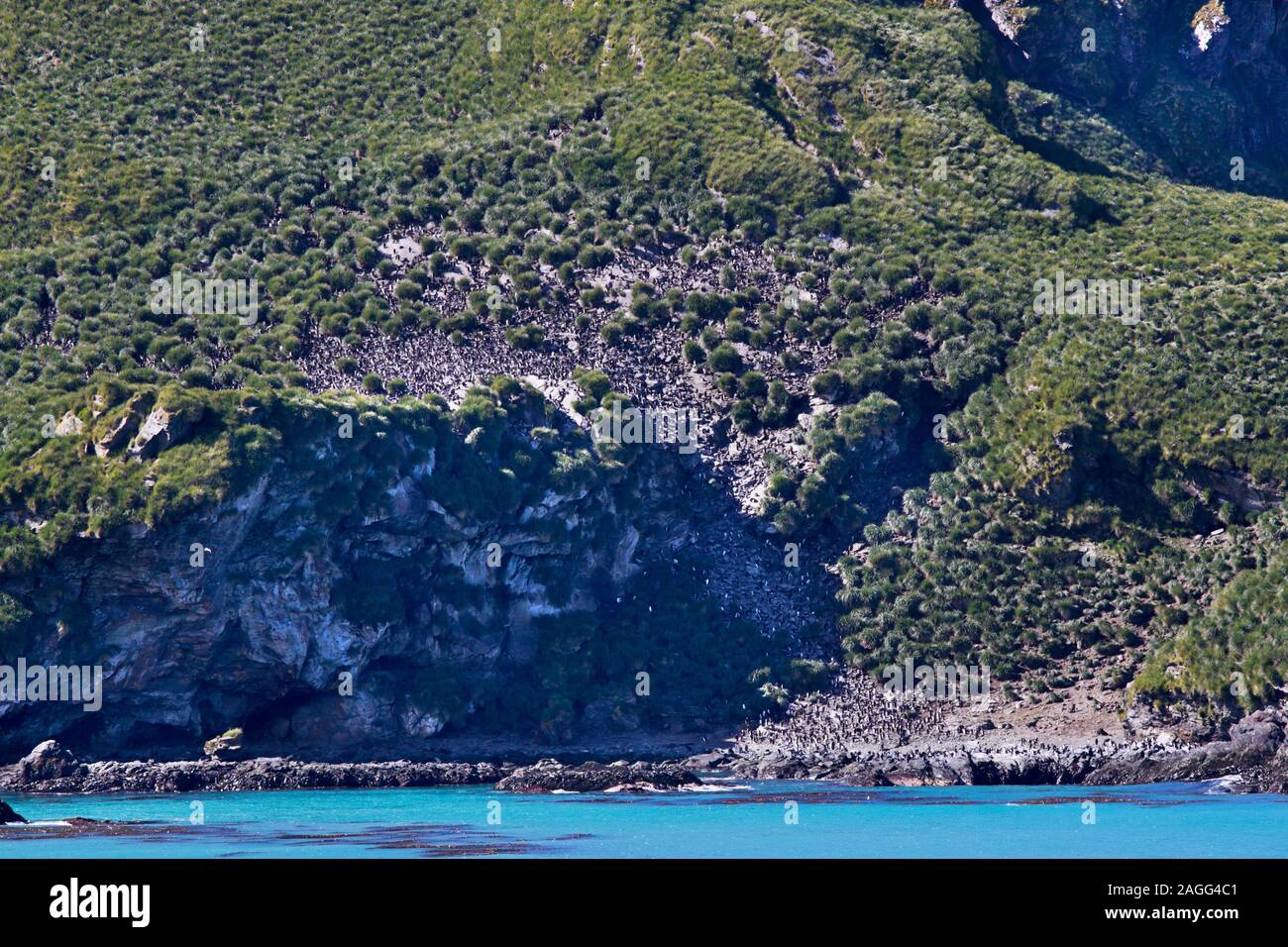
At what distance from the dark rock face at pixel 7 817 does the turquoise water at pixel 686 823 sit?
3.80 feet

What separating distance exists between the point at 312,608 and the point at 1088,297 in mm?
38552

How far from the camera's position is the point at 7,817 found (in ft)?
169

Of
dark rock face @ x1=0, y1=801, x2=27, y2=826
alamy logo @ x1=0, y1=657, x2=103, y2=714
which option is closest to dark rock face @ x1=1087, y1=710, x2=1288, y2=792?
dark rock face @ x1=0, y1=801, x2=27, y2=826

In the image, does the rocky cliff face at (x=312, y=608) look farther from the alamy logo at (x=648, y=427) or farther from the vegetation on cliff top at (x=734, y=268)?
the alamy logo at (x=648, y=427)

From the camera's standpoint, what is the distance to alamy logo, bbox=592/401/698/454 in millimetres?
79938

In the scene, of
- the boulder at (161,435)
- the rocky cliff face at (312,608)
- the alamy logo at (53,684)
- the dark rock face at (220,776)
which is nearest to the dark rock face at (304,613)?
the rocky cliff face at (312,608)

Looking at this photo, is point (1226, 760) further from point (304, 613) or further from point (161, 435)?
point (161, 435)

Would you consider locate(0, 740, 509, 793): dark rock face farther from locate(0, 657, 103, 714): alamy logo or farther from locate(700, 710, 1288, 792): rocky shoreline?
locate(700, 710, 1288, 792): rocky shoreline

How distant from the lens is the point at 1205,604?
233 ft

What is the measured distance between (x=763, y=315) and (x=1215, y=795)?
36322mm

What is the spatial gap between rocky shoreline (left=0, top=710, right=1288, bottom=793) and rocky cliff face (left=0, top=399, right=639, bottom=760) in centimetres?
290

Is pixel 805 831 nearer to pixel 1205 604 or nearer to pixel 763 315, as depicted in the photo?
pixel 1205 604

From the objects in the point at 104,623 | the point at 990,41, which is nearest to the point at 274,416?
the point at 104,623

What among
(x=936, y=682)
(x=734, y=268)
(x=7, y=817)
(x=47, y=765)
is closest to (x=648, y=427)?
(x=734, y=268)
